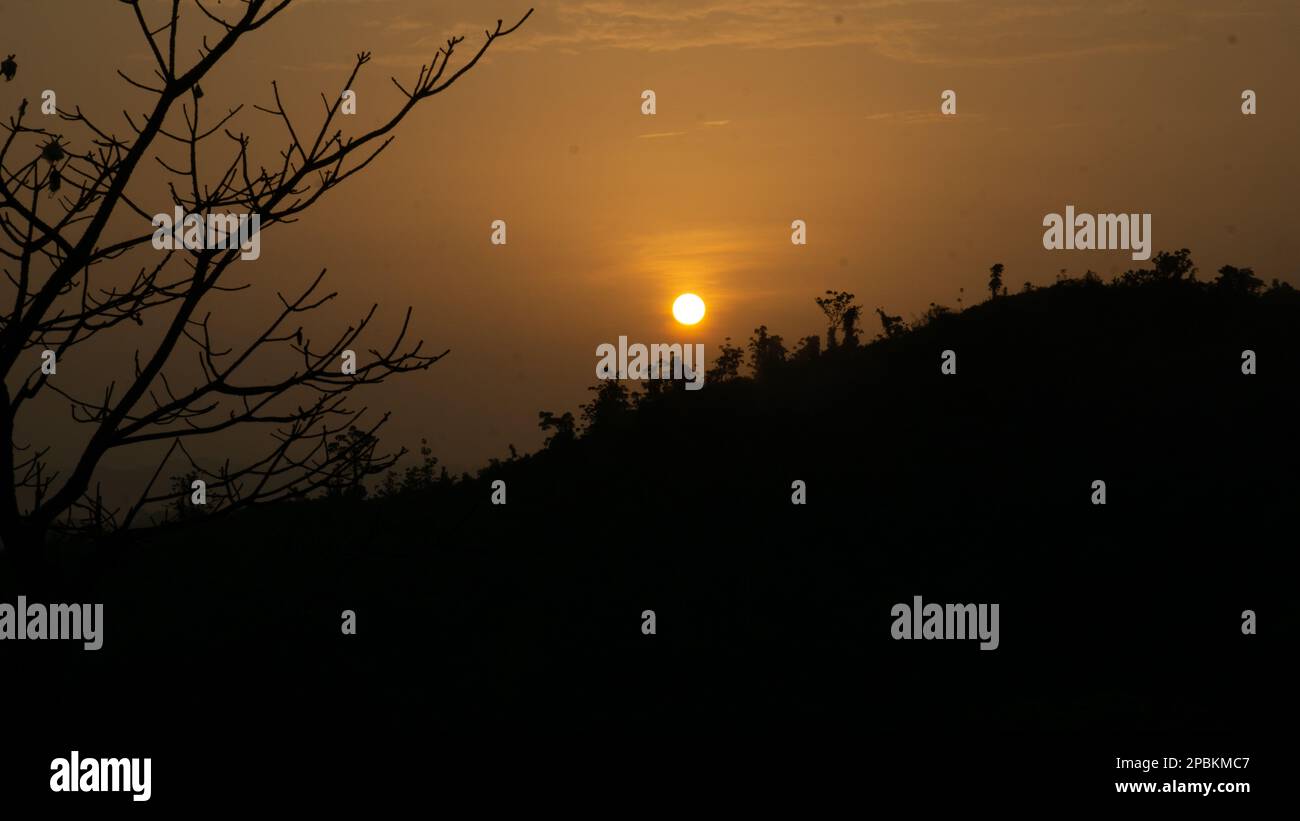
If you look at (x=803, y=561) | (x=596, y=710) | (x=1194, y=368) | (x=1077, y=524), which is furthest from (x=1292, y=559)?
(x=596, y=710)

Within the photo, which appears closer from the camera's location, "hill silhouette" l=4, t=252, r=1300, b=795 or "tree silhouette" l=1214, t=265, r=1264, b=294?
"hill silhouette" l=4, t=252, r=1300, b=795

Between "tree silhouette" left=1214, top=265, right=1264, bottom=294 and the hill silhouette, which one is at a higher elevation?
"tree silhouette" left=1214, top=265, right=1264, bottom=294

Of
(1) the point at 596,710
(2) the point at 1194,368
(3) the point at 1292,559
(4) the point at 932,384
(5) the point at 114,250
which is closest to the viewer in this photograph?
(5) the point at 114,250

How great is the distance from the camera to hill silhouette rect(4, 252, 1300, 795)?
1287 inches

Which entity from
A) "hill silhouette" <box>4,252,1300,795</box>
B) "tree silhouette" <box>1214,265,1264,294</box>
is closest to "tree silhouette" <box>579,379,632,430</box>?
"hill silhouette" <box>4,252,1300,795</box>

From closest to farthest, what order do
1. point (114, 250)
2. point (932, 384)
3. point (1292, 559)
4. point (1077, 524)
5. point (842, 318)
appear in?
1. point (114, 250)
2. point (1292, 559)
3. point (1077, 524)
4. point (932, 384)
5. point (842, 318)

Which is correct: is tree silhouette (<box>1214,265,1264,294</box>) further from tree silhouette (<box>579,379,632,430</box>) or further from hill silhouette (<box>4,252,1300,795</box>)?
tree silhouette (<box>579,379,632,430</box>)

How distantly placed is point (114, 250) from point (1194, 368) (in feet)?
147

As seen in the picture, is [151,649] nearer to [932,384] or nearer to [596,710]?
[596,710]

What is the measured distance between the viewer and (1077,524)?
39.6 meters

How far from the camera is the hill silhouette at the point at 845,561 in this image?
32688 mm

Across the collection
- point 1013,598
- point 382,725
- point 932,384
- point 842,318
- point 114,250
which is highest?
point 842,318

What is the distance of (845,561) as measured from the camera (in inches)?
1596

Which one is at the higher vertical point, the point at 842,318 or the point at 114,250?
the point at 842,318
